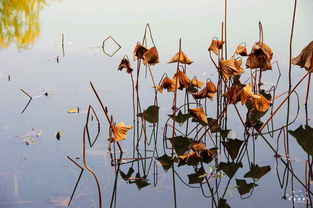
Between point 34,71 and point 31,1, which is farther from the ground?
point 31,1

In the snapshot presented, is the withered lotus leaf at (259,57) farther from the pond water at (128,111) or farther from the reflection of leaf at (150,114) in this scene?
the reflection of leaf at (150,114)

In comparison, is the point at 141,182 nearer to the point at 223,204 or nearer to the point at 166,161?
the point at 166,161

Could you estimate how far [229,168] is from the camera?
1.27m

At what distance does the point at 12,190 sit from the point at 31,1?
2636 millimetres

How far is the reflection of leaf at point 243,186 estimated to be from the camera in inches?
49.4

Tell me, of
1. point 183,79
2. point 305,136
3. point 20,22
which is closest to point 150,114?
point 183,79

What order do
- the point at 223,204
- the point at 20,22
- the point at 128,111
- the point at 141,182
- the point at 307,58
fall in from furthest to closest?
the point at 20,22 < the point at 128,111 < the point at 141,182 < the point at 223,204 < the point at 307,58

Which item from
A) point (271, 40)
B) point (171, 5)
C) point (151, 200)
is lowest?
point (151, 200)

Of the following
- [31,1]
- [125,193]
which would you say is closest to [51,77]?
[125,193]

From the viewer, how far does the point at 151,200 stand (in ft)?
4.15

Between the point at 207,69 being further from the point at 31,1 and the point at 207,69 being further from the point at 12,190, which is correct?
the point at 31,1

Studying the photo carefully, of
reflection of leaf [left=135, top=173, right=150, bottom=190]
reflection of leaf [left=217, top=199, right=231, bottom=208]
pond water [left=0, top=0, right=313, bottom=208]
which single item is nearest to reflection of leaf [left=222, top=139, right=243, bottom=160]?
pond water [left=0, top=0, right=313, bottom=208]

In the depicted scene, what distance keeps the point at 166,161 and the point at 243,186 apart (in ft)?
0.74

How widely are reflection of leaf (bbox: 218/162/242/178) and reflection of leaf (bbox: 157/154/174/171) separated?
6.0 inches
